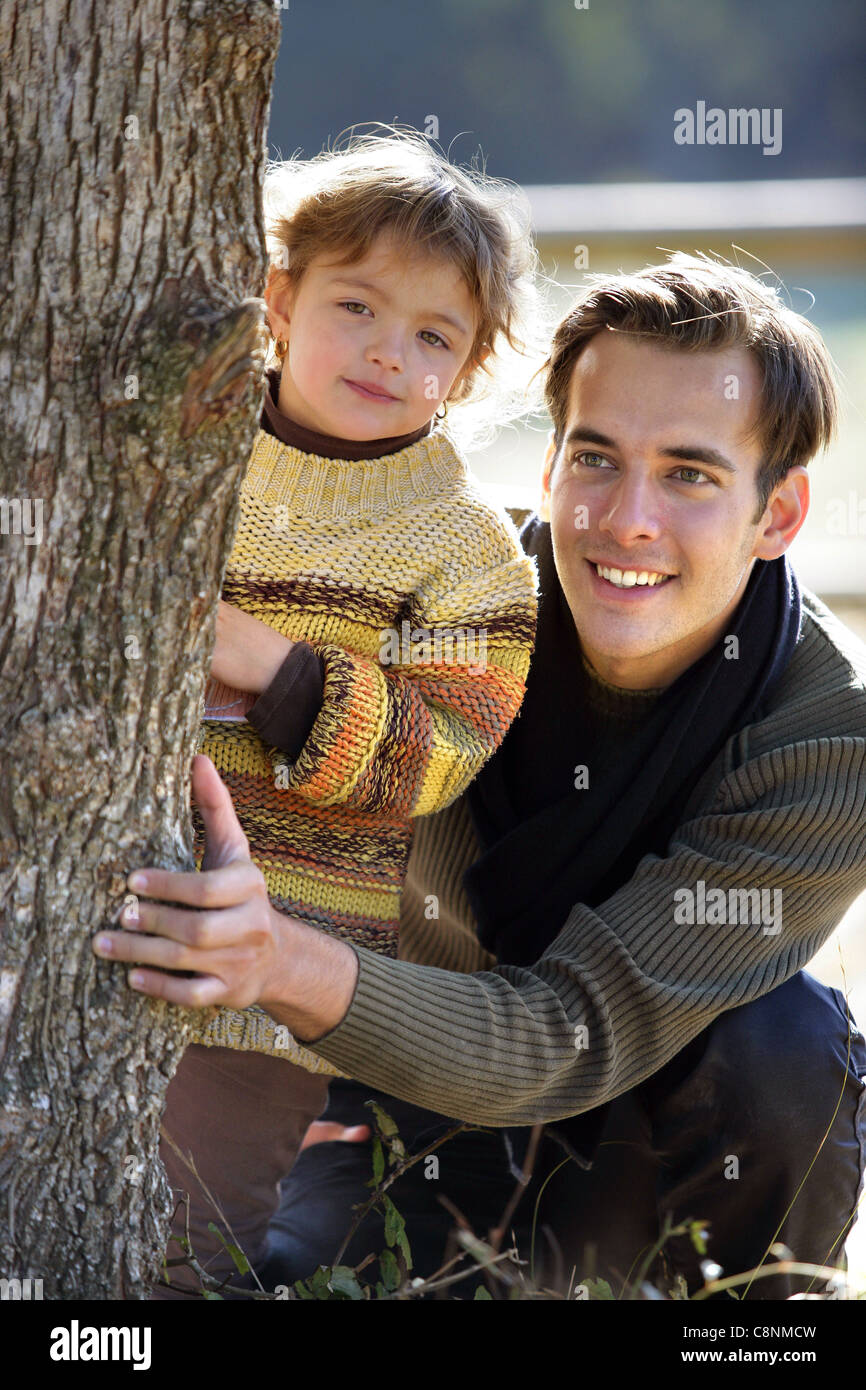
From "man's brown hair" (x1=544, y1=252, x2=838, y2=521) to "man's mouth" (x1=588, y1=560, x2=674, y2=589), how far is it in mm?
218

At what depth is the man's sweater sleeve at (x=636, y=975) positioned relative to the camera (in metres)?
1.81

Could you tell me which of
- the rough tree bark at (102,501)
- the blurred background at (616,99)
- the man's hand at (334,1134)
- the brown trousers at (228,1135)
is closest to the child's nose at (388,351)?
the rough tree bark at (102,501)

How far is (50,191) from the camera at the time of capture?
1351 mm

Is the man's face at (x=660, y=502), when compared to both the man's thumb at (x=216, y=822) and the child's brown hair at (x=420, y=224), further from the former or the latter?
the man's thumb at (x=216, y=822)

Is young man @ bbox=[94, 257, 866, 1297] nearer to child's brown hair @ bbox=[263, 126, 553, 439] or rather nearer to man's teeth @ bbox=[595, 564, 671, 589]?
man's teeth @ bbox=[595, 564, 671, 589]

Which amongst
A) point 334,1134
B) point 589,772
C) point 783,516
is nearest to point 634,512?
point 783,516

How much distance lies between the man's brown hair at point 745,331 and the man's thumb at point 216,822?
1.18 metres

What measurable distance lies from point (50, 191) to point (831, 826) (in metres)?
1.35

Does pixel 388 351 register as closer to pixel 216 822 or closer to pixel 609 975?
pixel 216 822

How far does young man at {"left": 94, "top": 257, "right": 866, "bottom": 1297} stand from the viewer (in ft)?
6.35

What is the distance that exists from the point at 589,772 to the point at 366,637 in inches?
21.4

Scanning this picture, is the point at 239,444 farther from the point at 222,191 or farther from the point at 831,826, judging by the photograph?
the point at 831,826

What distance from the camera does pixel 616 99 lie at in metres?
5.82
